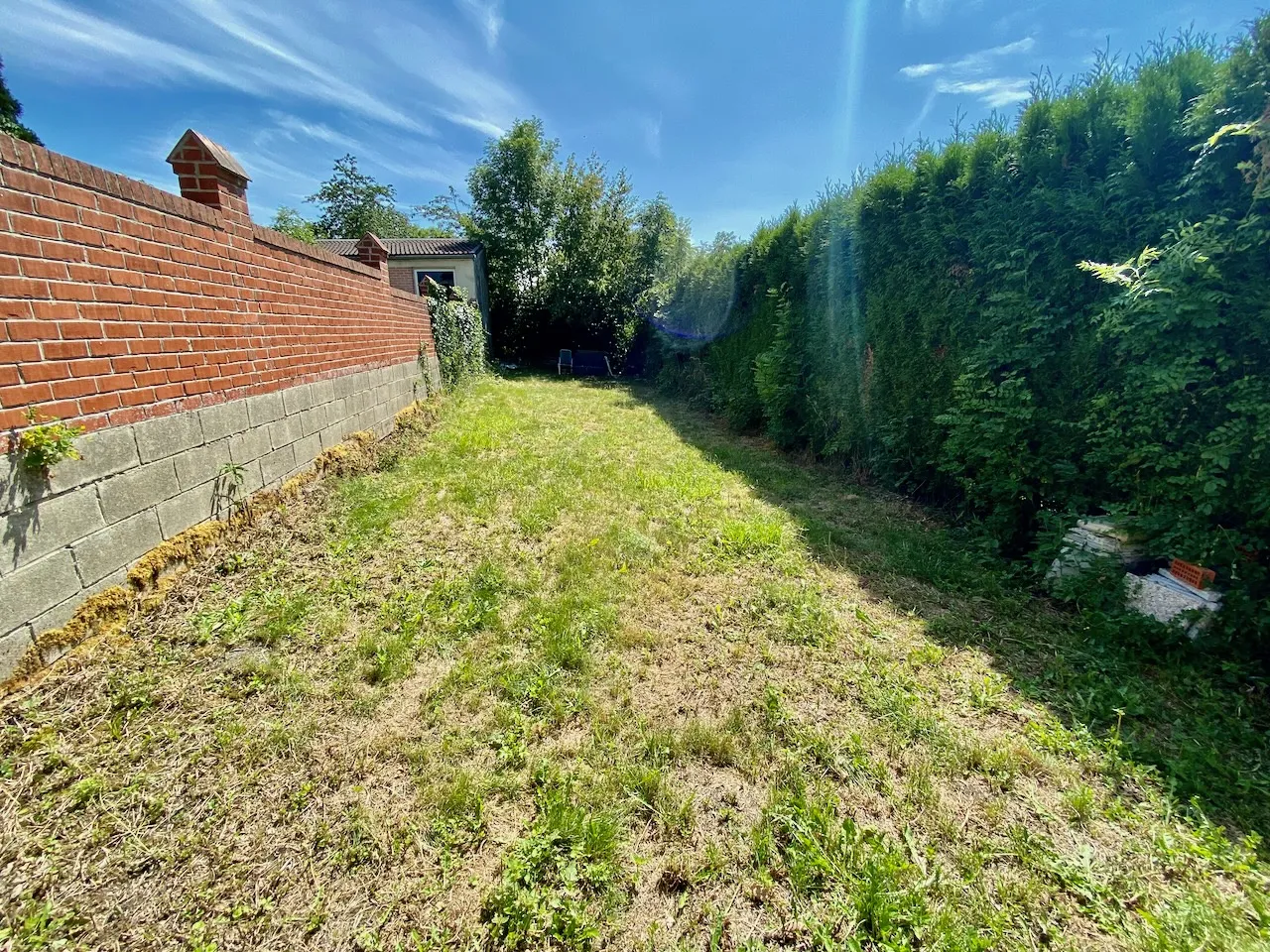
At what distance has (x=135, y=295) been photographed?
235 cm

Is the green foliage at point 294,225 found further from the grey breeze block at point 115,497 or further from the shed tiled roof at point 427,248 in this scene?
the grey breeze block at point 115,497

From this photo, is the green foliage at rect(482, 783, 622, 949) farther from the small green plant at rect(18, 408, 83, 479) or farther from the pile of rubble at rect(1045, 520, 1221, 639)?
the pile of rubble at rect(1045, 520, 1221, 639)

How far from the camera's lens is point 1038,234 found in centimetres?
346

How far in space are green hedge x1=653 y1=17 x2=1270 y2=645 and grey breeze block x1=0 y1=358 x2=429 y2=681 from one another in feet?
17.0

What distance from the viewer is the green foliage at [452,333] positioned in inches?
349

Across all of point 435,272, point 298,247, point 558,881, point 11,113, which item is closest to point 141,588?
point 558,881

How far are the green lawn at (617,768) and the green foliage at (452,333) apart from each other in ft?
21.2

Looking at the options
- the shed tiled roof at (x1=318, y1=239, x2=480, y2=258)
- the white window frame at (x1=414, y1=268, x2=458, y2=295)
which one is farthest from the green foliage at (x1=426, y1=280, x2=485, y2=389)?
the shed tiled roof at (x1=318, y1=239, x2=480, y2=258)

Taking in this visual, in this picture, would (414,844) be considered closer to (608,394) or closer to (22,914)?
(22,914)

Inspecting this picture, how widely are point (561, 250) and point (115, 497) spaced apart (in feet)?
60.0

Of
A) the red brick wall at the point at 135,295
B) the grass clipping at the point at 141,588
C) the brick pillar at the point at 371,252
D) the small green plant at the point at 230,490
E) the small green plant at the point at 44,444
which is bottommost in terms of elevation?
the grass clipping at the point at 141,588

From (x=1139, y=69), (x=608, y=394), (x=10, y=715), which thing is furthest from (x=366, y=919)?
(x=608, y=394)

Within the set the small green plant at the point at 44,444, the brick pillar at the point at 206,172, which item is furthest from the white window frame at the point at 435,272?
the small green plant at the point at 44,444

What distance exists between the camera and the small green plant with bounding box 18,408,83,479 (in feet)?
5.92
